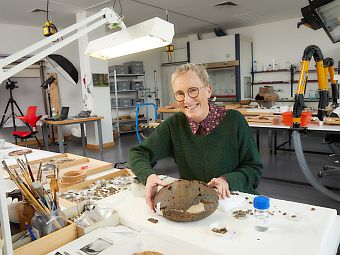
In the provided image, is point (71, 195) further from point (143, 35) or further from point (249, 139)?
point (249, 139)

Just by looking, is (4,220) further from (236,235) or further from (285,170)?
(285,170)

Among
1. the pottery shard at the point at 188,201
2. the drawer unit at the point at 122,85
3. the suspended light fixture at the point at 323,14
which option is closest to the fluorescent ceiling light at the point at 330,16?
the suspended light fixture at the point at 323,14

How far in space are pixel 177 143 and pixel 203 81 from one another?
1.20 feet

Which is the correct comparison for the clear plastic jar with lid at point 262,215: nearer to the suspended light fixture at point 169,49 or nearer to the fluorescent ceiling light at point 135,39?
the fluorescent ceiling light at point 135,39

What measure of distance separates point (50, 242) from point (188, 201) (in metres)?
0.47

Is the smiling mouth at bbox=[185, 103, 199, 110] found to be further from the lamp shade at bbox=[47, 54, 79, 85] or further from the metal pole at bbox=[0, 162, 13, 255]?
the lamp shade at bbox=[47, 54, 79, 85]

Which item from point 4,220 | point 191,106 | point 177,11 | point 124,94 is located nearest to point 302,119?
point 191,106

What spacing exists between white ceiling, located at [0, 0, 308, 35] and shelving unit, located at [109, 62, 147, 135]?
66.1 inches

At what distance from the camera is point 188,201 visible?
99 centimetres

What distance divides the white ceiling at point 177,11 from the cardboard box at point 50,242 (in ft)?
14.9

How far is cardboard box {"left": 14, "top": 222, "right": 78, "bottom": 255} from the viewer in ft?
2.74

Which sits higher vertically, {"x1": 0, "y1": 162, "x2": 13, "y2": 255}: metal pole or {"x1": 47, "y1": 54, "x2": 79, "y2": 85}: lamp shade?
{"x1": 47, "y1": 54, "x2": 79, "y2": 85}: lamp shade

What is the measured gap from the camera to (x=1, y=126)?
6855 mm

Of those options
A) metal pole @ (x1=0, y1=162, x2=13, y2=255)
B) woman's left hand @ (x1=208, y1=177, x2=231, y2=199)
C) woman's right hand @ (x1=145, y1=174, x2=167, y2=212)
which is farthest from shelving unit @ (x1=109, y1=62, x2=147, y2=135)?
metal pole @ (x1=0, y1=162, x2=13, y2=255)
